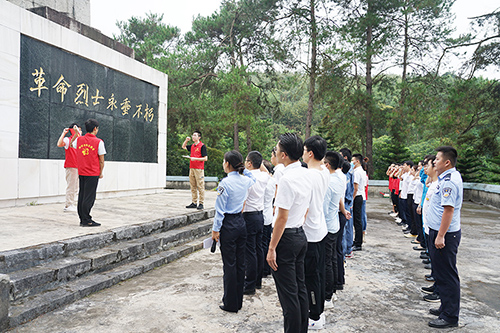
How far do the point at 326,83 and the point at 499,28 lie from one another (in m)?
7.98

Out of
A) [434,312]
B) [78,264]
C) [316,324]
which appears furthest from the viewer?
[78,264]

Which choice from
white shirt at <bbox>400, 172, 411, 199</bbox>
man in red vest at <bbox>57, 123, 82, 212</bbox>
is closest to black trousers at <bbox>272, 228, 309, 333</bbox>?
man in red vest at <bbox>57, 123, 82, 212</bbox>

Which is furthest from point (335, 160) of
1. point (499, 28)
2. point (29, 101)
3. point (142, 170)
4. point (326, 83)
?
point (326, 83)

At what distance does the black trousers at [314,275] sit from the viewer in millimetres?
2727

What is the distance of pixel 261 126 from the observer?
19562 millimetres

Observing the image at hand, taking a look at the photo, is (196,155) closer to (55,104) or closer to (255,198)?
(55,104)

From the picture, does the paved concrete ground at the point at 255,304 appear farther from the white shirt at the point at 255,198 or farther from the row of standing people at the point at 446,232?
the white shirt at the point at 255,198

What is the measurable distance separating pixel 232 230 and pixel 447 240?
6.03ft

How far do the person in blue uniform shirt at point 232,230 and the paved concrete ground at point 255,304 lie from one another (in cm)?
19

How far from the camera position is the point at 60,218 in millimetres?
5348

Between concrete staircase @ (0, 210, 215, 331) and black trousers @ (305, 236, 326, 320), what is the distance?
2136mm

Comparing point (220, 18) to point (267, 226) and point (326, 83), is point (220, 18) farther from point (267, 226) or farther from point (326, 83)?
point (267, 226)

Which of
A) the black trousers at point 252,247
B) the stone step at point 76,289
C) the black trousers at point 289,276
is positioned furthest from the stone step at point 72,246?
→ the black trousers at point 289,276

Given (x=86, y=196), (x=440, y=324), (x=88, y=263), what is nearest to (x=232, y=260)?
(x=88, y=263)
